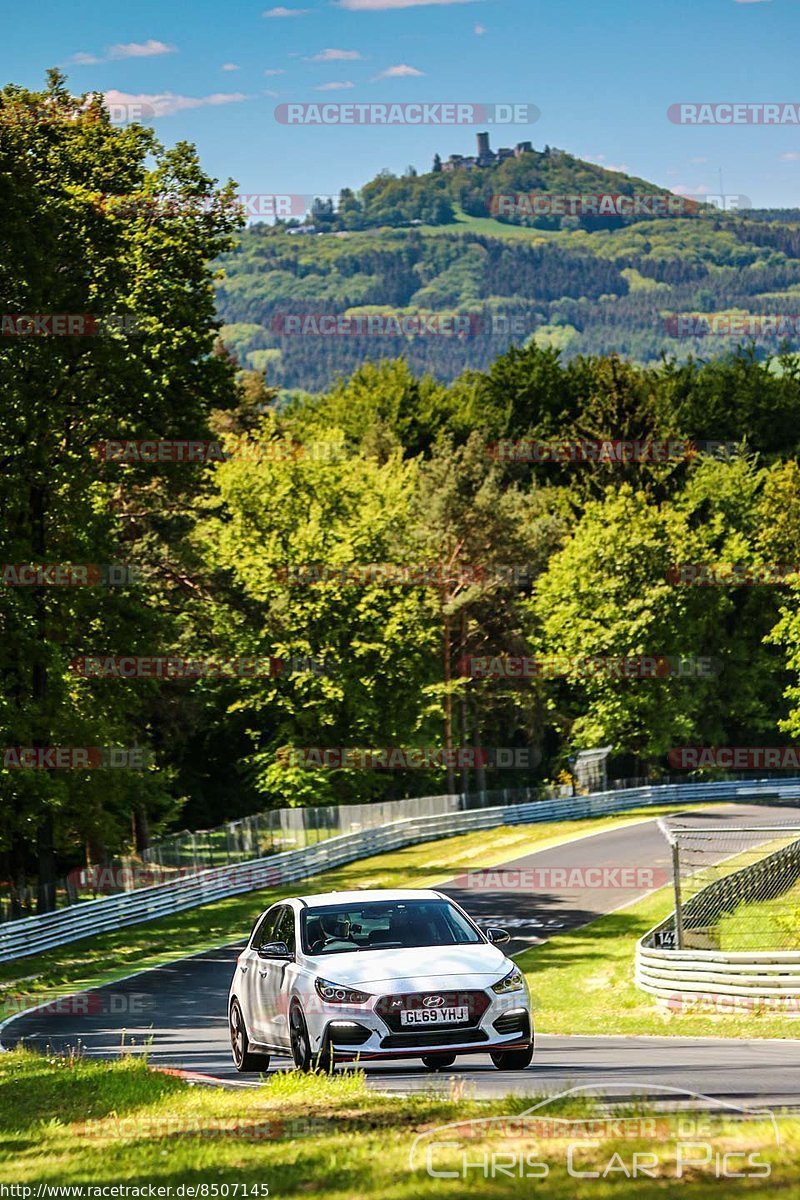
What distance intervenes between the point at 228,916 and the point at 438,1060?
27.6 meters

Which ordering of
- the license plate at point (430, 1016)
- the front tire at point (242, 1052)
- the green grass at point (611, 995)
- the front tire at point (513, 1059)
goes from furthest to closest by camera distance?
the green grass at point (611, 995), the front tire at point (242, 1052), the front tire at point (513, 1059), the license plate at point (430, 1016)

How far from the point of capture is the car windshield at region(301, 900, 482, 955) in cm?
1363

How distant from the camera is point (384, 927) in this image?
13859mm

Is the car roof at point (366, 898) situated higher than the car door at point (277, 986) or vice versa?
the car roof at point (366, 898)

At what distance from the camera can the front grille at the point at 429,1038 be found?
1242 centimetres

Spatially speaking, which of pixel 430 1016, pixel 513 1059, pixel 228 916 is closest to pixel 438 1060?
pixel 513 1059

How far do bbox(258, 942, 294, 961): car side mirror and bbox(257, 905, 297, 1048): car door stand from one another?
0.11ft

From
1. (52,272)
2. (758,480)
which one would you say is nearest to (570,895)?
(52,272)

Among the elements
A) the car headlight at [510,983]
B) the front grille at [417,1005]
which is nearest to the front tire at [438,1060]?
the front grille at [417,1005]

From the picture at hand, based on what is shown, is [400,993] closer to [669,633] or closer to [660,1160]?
[660,1160]

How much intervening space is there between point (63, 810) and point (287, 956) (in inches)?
995

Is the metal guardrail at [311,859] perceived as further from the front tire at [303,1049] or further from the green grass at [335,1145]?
the green grass at [335,1145]

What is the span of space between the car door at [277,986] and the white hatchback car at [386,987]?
13 millimetres

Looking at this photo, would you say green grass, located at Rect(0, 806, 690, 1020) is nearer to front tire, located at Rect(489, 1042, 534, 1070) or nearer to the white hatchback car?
the white hatchback car
